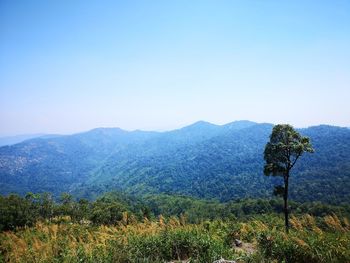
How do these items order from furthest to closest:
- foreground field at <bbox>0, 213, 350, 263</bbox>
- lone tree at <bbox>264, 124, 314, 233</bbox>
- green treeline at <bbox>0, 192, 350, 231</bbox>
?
1. green treeline at <bbox>0, 192, 350, 231</bbox>
2. lone tree at <bbox>264, 124, 314, 233</bbox>
3. foreground field at <bbox>0, 213, 350, 263</bbox>

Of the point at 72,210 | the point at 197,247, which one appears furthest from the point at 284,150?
the point at 72,210

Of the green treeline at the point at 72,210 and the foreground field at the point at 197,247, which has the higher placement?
the foreground field at the point at 197,247

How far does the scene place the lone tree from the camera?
69.5 ft

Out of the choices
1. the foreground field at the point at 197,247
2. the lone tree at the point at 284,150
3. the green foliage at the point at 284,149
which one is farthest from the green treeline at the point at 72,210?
the foreground field at the point at 197,247

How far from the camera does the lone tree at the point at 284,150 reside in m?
21.2

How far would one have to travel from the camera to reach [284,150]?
21.4 metres

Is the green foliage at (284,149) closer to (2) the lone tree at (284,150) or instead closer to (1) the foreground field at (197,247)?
(2) the lone tree at (284,150)

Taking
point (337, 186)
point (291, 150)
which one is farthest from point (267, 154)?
point (337, 186)

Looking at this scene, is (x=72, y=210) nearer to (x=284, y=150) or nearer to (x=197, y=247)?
(x=284, y=150)

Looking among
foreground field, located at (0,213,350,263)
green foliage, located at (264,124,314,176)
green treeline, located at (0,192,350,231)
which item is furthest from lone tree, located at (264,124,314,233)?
foreground field, located at (0,213,350,263)

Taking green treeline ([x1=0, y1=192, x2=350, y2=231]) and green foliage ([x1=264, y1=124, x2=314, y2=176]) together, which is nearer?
green foliage ([x1=264, y1=124, x2=314, y2=176])

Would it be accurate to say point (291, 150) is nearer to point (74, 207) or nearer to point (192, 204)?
point (74, 207)

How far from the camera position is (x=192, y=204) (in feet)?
444

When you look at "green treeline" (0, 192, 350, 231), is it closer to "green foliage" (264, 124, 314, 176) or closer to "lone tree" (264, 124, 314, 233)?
"lone tree" (264, 124, 314, 233)
